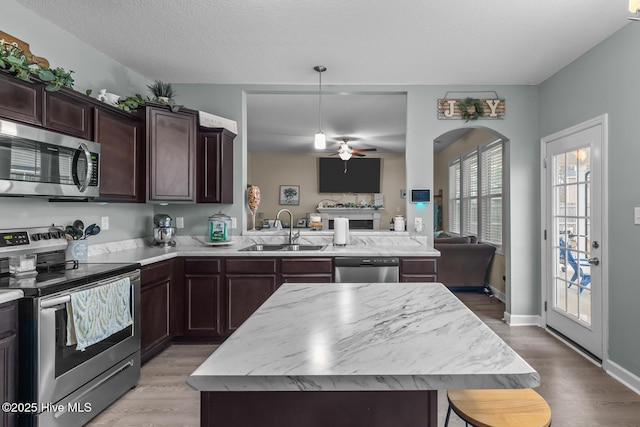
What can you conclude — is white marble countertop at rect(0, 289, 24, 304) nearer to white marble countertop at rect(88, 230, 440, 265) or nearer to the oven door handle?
the oven door handle

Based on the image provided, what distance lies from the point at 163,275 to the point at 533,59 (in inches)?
150

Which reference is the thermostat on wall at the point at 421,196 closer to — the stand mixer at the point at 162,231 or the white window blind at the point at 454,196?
the stand mixer at the point at 162,231

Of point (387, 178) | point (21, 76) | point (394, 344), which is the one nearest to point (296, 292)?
point (394, 344)

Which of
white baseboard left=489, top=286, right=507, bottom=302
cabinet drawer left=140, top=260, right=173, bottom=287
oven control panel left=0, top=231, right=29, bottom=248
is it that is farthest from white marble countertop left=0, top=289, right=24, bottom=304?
white baseboard left=489, top=286, right=507, bottom=302

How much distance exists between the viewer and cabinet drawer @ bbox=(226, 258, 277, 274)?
11.3ft

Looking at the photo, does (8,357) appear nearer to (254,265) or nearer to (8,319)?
(8,319)

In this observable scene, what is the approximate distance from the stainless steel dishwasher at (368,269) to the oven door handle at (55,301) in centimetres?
210

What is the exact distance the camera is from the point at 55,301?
1.86 meters

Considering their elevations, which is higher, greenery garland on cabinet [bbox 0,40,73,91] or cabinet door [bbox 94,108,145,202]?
greenery garland on cabinet [bbox 0,40,73,91]

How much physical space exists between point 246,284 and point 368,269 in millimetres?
1157

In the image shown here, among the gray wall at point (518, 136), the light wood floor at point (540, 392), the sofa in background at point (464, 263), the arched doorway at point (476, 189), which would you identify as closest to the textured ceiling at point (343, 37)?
the gray wall at point (518, 136)

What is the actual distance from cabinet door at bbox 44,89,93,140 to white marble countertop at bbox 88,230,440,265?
0.98 meters

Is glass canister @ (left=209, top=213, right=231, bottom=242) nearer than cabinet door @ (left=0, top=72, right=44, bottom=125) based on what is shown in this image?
No

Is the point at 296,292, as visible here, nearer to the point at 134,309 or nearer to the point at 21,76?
the point at 134,309
